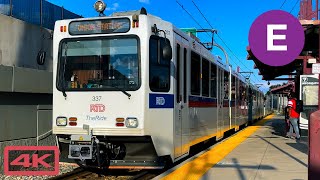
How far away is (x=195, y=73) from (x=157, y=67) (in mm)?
2499

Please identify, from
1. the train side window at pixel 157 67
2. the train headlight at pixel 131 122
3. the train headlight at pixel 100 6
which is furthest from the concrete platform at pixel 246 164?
the train headlight at pixel 100 6

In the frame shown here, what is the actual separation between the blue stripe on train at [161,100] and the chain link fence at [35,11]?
4475 mm

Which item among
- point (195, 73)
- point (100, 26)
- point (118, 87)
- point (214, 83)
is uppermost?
point (100, 26)

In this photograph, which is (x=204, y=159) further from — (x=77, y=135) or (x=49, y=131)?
(x=49, y=131)

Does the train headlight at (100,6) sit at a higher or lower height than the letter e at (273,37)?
higher

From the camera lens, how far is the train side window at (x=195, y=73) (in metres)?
10.6

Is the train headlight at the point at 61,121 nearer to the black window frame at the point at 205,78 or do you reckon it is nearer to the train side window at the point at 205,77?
the black window frame at the point at 205,78

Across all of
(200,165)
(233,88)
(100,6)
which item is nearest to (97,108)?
(100,6)

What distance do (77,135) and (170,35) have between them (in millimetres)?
2670

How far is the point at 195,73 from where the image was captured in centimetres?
1080

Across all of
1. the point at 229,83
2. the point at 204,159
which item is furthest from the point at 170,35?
the point at 229,83

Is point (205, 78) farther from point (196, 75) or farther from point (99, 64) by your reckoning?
point (99, 64)

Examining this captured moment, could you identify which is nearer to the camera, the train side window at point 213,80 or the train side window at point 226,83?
the train side window at point 213,80

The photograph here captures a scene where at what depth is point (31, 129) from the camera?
36.2 ft
